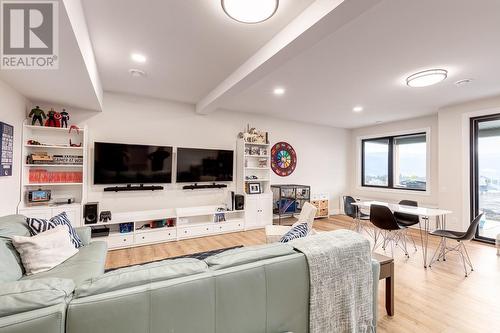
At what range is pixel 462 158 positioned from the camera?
425cm

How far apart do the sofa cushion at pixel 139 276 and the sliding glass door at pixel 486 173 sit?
530cm

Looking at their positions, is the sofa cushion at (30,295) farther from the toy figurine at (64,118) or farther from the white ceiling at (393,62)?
the toy figurine at (64,118)

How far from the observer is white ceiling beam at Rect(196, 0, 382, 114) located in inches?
63.2

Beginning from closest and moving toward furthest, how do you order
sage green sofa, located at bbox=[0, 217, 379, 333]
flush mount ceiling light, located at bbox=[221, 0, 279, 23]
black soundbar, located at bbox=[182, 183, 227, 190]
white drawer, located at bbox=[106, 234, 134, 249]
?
sage green sofa, located at bbox=[0, 217, 379, 333] < flush mount ceiling light, located at bbox=[221, 0, 279, 23] < white drawer, located at bbox=[106, 234, 134, 249] < black soundbar, located at bbox=[182, 183, 227, 190]

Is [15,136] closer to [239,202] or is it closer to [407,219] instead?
[239,202]

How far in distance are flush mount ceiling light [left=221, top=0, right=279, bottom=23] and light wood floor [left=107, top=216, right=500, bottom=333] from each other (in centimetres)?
272

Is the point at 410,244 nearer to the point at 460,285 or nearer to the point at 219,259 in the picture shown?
the point at 460,285

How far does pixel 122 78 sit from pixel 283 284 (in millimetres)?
3487

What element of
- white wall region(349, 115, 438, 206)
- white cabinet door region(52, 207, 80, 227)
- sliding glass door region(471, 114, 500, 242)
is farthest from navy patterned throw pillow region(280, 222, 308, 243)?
white wall region(349, 115, 438, 206)

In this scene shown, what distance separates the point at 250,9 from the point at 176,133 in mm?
3140

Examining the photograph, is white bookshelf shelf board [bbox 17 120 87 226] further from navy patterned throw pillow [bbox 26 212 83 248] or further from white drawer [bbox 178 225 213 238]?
white drawer [bbox 178 225 213 238]

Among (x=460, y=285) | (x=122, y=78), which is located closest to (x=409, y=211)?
(x=460, y=285)

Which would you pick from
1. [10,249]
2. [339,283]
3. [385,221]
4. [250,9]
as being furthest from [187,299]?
[385,221]

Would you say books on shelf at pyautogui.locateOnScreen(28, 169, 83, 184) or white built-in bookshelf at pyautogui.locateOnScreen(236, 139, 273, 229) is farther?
white built-in bookshelf at pyautogui.locateOnScreen(236, 139, 273, 229)
